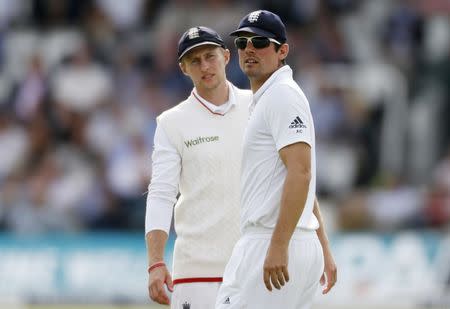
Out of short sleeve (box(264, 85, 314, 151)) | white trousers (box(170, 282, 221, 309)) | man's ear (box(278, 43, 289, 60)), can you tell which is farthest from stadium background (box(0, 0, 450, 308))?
short sleeve (box(264, 85, 314, 151))

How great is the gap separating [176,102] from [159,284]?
9.39 m

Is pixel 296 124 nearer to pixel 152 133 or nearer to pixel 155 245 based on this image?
pixel 155 245

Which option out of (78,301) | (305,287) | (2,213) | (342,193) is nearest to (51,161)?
(2,213)

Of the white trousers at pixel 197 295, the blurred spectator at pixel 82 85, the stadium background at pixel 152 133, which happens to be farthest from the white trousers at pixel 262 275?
the blurred spectator at pixel 82 85

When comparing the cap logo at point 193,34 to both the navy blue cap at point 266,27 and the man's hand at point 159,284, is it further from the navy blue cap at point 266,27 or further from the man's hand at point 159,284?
the man's hand at point 159,284

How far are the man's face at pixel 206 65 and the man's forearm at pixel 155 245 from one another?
908 millimetres

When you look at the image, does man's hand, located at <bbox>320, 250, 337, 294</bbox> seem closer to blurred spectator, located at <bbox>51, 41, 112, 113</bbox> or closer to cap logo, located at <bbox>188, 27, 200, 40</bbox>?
cap logo, located at <bbox>188, 27, 200, 40</bbox>

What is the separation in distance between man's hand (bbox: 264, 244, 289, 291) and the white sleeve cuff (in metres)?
1.33

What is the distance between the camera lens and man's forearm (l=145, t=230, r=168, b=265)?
7137mm

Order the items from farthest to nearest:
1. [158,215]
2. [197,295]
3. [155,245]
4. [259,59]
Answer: [197,295]
[158,215]
[155,245]
[259,59]

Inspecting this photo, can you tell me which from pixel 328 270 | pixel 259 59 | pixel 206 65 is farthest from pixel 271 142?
pixel 206 65

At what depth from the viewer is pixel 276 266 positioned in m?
6.05

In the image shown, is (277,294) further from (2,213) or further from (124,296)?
(2,213)

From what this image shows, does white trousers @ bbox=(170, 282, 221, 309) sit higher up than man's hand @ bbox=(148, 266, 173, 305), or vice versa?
man's hand @ bbox=(148, 266, 173, 305)
